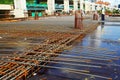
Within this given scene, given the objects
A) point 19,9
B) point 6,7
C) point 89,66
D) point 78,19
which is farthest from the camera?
point 19,9

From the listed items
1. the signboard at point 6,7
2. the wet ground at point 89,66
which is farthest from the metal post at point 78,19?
the signboard at point 6,7

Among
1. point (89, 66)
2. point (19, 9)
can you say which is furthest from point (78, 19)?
point (19, 9)

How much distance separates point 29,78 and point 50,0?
53769 millimetres

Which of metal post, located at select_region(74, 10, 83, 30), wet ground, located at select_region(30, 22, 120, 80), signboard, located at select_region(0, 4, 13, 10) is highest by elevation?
signboard, located at select_region(0, 4, 13, 10)

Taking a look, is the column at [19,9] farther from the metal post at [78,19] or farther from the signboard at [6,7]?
the metal post at [78,19]

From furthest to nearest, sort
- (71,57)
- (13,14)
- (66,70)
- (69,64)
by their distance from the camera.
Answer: (13,14), (71,57), (69,64), (66,70)

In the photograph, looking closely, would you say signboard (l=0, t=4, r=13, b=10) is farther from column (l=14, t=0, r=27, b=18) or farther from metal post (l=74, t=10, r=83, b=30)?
metal post (l=74, t=10, r=83, b=30)

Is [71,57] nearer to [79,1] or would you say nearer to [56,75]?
[56,75]

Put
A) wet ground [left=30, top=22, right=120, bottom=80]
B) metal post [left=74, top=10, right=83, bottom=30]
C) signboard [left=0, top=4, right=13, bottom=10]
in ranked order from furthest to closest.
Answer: signboard [left=0, top=4, right=13, bottom=10] → metal post [left=74, top=10, right=83, bottom=30] → wet ground [left=30, top=22, right=120, bottom=80]

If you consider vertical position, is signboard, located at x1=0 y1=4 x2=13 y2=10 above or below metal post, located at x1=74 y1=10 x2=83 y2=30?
above

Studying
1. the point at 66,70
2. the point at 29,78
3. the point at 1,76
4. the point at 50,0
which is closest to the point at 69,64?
the point at 66,70

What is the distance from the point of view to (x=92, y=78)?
6344 mm

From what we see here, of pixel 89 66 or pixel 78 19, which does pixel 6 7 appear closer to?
pixel 78 19

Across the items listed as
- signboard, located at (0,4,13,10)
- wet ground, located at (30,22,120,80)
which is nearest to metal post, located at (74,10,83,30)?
wet ground, located at (30,22,120,80)
